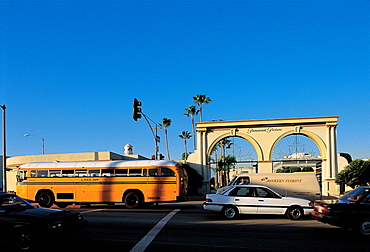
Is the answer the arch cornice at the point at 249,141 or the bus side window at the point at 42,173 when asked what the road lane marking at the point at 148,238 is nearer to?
the bus side window at the point at 42,173

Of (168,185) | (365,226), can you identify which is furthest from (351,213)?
(168,185)

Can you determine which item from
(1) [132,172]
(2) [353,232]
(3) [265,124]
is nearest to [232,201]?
(2) [353,232]

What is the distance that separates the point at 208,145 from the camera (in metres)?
35.8

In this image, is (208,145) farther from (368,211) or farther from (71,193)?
(368,211)

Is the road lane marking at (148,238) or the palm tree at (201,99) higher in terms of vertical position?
the palm tree at (201,99)

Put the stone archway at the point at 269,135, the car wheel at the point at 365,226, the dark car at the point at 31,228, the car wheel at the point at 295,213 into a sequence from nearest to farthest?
the dark car at the point at 31,228
the car wheel at the point at 365,226
the car wheel at the point at 295,213
the stone archway at the point at 269,135

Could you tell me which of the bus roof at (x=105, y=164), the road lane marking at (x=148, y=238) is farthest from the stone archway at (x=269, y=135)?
the road lane marking at (x=148, y=238)

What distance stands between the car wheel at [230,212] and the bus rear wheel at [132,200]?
24.4 ft

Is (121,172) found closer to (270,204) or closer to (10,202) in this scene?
(270,204)

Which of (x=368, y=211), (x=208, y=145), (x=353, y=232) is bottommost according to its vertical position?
(x=353, y=232)

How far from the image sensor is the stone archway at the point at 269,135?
3347 cm

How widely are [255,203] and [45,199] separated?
544 inches

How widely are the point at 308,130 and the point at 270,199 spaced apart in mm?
19500

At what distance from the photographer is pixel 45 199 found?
23531 mm
